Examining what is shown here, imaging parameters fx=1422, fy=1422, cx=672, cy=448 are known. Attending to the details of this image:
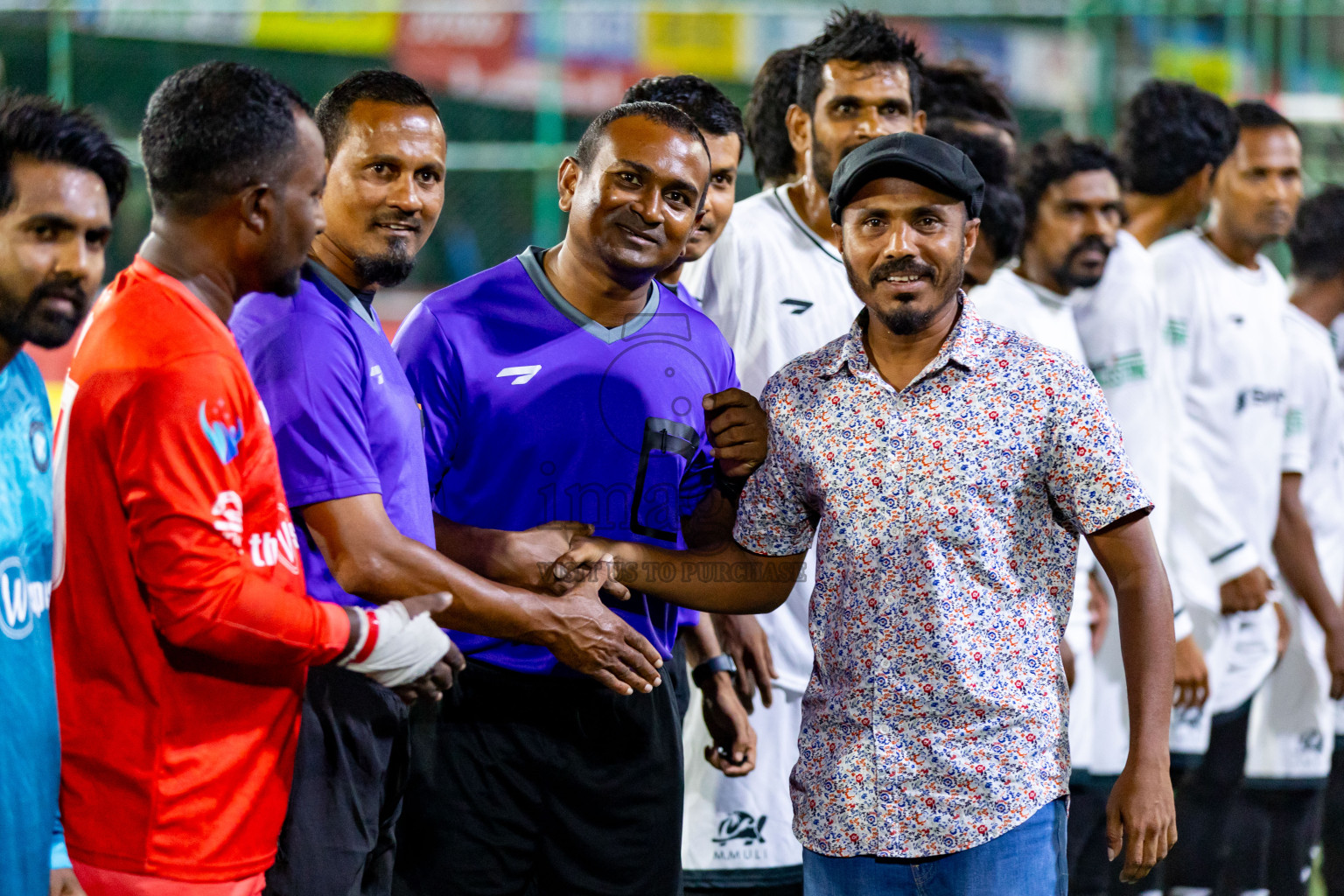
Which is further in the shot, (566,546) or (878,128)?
(878,128)

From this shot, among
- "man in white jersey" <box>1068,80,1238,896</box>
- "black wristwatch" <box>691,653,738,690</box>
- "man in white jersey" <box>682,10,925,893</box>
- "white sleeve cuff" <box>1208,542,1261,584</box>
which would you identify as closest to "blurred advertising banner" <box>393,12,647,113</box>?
"man in white jersey" <box>1068,80,1238,896</box>

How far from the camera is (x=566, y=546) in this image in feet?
9.29

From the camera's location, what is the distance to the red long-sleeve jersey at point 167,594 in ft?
6.61

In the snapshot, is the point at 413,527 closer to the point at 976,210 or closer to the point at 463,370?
the point at 463,370

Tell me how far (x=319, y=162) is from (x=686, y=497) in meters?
1.15

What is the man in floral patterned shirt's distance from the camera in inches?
95.3

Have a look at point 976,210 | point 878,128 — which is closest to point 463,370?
point 976,210

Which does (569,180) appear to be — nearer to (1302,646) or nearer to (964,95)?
(964,95)

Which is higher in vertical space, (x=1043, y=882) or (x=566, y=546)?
(x=566, y=546)

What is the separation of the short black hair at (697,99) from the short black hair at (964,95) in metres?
1.24

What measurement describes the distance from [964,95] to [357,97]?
289 centimetres

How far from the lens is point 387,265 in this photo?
9.23 ft

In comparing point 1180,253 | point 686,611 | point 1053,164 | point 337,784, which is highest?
point 1053,164

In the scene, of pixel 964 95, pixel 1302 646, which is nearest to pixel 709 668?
pixel 964 95
